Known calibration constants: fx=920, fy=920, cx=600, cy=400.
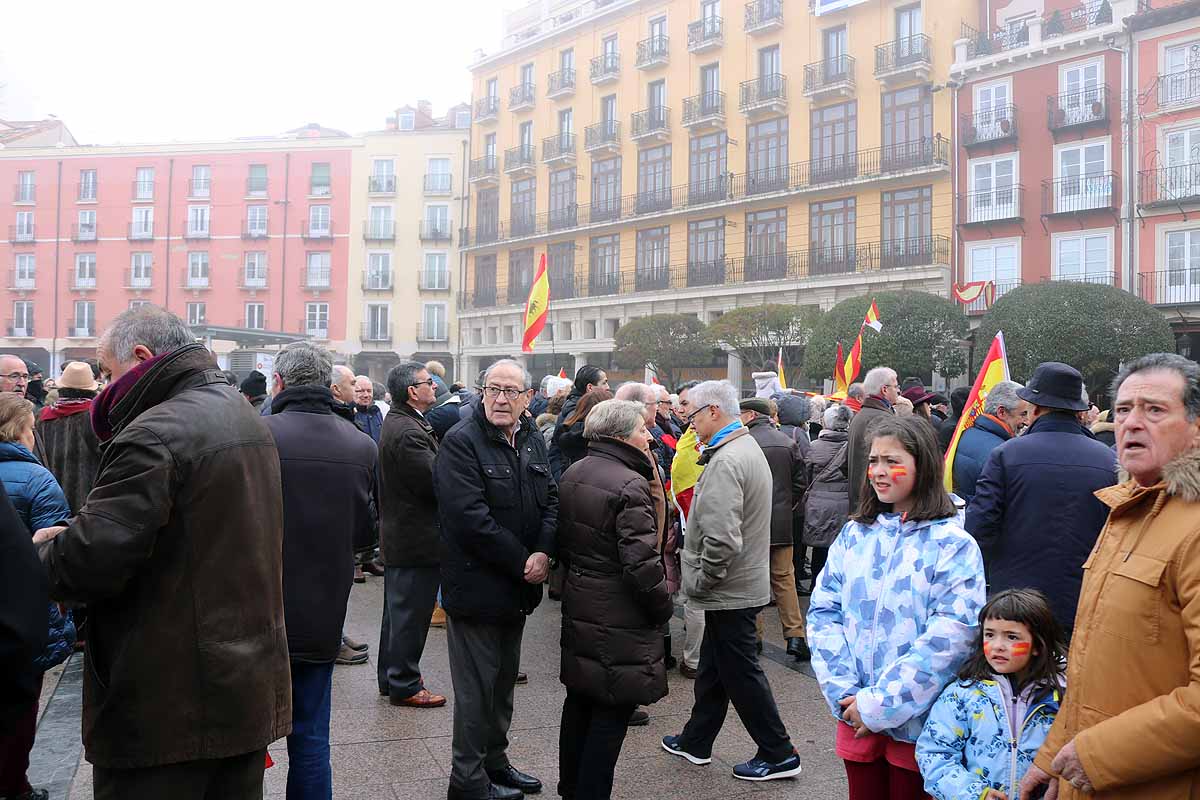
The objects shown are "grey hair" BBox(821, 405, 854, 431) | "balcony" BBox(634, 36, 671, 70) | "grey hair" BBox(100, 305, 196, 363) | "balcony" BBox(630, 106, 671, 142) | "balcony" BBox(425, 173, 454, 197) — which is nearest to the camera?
"grey hair" BBox(100, 305, 196, 363)

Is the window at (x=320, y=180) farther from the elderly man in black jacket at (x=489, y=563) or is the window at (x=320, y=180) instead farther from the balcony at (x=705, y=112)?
the elderly man in black jacket at (x=489, y=563)

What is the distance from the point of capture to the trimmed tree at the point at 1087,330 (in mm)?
21391

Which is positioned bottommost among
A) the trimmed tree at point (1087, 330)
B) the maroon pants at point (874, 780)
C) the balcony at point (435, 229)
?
the maroon pants at point (874, 780)

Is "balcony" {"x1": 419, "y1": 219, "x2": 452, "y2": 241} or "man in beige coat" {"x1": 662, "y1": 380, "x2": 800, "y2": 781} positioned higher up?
"balcony" {"x1": 419, "y1": 219, "x2": 452, "y2": 241}

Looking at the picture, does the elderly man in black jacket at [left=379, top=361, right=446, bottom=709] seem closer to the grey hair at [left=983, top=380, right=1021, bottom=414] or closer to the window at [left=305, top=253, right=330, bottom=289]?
the grey hair at [left=983, top=380, right=1021, bottom=414]

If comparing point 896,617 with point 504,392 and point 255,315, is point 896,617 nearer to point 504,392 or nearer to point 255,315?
point 504,392

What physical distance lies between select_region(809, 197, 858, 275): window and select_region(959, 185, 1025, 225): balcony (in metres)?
3.78

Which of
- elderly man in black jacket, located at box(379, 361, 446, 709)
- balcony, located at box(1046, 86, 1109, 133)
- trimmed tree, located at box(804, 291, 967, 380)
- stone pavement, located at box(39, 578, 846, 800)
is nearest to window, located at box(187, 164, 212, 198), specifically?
trimmed tree, located at box(804, 291, 967, 380)

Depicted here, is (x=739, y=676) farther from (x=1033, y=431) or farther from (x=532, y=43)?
(x=532, y=43)

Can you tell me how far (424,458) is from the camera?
5.62 m

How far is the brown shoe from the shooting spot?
5492mm

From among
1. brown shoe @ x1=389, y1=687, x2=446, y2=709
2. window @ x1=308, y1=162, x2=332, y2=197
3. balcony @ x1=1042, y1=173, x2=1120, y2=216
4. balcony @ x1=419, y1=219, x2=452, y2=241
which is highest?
window @ x1=308, y1=162, x2=332, y2=197

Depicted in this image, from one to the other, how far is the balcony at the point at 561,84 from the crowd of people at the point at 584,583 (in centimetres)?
3846

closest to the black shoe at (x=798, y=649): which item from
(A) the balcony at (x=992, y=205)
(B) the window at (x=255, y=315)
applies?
(A) the balcony at (x=992, y=205)
